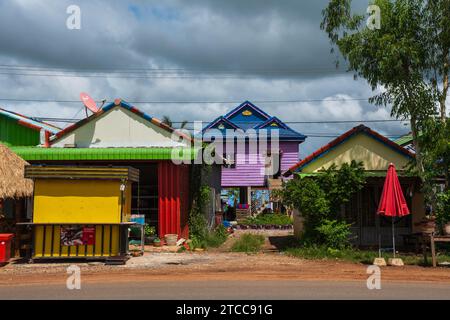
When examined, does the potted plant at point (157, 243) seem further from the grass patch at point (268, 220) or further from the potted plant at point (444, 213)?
the grass patch at point (268, 220)

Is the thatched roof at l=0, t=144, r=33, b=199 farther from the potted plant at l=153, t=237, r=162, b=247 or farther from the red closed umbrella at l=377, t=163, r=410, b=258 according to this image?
the red closed umbrella at l=377, t=163, r=410, b=258

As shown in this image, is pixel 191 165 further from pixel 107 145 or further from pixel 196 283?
pixel 196 283

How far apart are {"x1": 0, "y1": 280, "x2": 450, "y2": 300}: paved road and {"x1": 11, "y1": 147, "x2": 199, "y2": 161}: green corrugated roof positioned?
8749mm

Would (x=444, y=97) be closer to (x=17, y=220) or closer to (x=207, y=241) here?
(x=207, y=241)

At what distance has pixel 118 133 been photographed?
2225 cm

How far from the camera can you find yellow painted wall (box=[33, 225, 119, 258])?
611 inches

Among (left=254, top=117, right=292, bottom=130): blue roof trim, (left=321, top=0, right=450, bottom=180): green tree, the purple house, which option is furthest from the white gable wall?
(left=254, top=117, right=292, bottom=130): blue roof trim

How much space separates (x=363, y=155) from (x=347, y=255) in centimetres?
474

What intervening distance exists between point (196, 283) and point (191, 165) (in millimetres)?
10950

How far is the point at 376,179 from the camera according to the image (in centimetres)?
1952

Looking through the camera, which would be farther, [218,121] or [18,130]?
[218,121]

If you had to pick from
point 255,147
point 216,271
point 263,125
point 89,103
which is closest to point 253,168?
point 255,147

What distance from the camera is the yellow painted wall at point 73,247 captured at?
50.9ft
